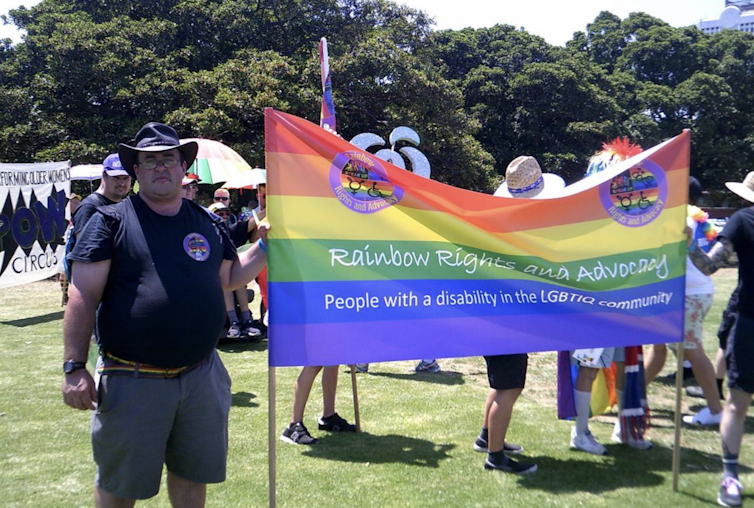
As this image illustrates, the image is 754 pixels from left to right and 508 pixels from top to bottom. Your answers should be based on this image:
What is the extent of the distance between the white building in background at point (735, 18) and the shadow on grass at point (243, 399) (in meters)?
154

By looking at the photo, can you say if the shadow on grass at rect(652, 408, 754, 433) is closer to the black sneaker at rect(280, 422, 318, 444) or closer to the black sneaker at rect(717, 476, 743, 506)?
the black sneaker at rect(717, 476, 743, 506)

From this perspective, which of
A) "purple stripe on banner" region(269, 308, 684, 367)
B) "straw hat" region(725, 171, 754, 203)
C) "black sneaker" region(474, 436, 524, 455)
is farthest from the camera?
"black sneaker" region(474, 436, 524, 455)

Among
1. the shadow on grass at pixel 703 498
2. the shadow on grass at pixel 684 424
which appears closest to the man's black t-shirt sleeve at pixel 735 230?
the shadow on grass at pixel 703 498

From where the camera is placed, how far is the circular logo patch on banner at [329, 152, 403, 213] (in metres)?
3.56

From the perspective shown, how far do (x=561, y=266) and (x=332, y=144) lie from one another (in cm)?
160

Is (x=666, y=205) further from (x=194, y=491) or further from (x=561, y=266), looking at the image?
(x=194, y=491)

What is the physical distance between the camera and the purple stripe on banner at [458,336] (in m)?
3.43

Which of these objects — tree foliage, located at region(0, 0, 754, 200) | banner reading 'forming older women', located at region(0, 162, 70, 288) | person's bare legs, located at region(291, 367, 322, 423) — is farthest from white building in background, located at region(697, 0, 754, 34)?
person's bare legs, located at region(291, 367, 322, 423)

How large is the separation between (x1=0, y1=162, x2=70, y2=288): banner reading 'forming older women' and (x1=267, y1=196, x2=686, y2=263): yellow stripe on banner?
8054mm

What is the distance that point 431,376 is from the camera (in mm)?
6914

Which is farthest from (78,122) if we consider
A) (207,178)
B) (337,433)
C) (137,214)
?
(137,214)

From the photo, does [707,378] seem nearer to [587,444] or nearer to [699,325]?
[699,325]

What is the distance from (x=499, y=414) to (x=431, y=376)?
2752 mm

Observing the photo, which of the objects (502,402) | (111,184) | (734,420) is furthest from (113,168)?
(734,420)
